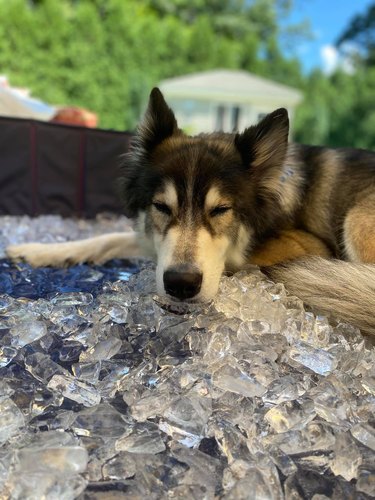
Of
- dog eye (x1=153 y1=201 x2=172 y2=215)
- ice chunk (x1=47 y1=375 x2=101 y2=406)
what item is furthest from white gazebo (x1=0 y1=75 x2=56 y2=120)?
ice chunk (x1=47 y1=375 x2=101 y2=406)

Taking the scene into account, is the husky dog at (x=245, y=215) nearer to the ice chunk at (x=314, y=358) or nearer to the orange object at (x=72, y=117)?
the ice chunk at (x=314, y=358)

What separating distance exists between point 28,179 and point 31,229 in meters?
0.59

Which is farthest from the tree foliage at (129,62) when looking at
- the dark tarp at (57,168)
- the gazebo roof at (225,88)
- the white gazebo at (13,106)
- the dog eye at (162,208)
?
the dog eye at (162,208)

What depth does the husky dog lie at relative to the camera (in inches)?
66.0

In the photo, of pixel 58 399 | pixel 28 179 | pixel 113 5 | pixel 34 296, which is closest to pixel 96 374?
pixel 58 399

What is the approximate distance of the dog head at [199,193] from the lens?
168 centimetres

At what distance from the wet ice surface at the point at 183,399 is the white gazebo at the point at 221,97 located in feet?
44.5

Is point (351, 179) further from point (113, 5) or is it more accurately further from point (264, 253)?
point (113, 5)

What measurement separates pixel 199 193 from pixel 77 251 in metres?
0.99

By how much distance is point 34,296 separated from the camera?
192 centimetres

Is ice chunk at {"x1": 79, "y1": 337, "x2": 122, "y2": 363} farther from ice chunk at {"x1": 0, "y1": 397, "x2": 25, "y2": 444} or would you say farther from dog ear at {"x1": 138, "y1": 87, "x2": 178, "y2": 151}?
dog ear at {"x1": 138, "y1": 87, "x2": 178, "y2": 151}

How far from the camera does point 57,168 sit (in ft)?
12.4

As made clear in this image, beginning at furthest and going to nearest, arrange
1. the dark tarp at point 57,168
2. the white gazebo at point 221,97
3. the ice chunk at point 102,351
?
1. the white gazebo at point 221,97
2. the dark tarp at point 57,168
3. the ice chunk at point 102,351

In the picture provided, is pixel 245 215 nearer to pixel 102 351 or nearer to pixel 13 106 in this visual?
pixel 102 351
